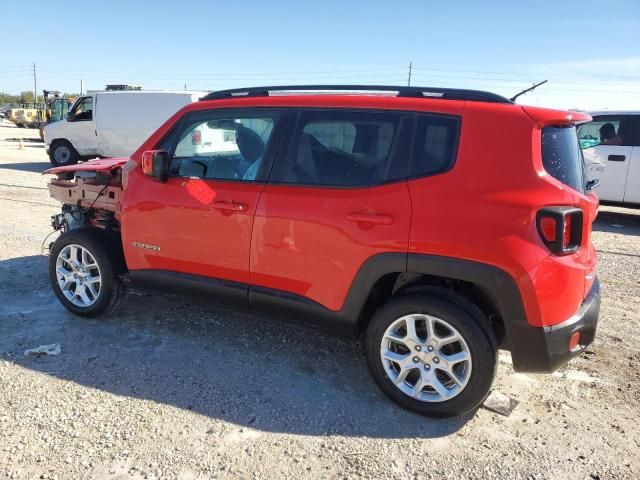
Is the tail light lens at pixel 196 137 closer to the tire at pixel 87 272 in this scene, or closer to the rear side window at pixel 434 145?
the tire at pixel 87 272

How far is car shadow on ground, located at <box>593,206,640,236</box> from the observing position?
8.56 m

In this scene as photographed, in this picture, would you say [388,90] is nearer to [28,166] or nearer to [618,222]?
[618,222]

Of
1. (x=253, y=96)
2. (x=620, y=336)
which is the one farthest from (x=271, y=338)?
(x=620, y=336)

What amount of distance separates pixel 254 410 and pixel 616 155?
8585 mm

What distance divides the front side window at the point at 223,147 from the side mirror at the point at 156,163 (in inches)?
3.9

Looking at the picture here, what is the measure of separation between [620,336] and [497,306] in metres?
2.02

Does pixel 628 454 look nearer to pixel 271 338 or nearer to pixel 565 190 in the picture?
pixel 565 190

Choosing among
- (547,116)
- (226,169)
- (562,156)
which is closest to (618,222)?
(562,156)

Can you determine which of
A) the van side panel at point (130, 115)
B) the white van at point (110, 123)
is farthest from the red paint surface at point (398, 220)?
the van side panel at point (130, 115)

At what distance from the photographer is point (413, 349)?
9.75 ft

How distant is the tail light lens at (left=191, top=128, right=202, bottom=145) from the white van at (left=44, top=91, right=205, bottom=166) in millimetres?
10012

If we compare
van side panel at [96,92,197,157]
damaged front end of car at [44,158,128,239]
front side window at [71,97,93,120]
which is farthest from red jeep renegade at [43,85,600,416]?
front side window at [71,97,93,120]

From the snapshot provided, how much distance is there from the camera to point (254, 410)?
300cm

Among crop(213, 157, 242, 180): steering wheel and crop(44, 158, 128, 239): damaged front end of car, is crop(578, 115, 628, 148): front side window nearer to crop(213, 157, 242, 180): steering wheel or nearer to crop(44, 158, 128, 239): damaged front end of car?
crop(213, 157, 242, 180): steering wheel
